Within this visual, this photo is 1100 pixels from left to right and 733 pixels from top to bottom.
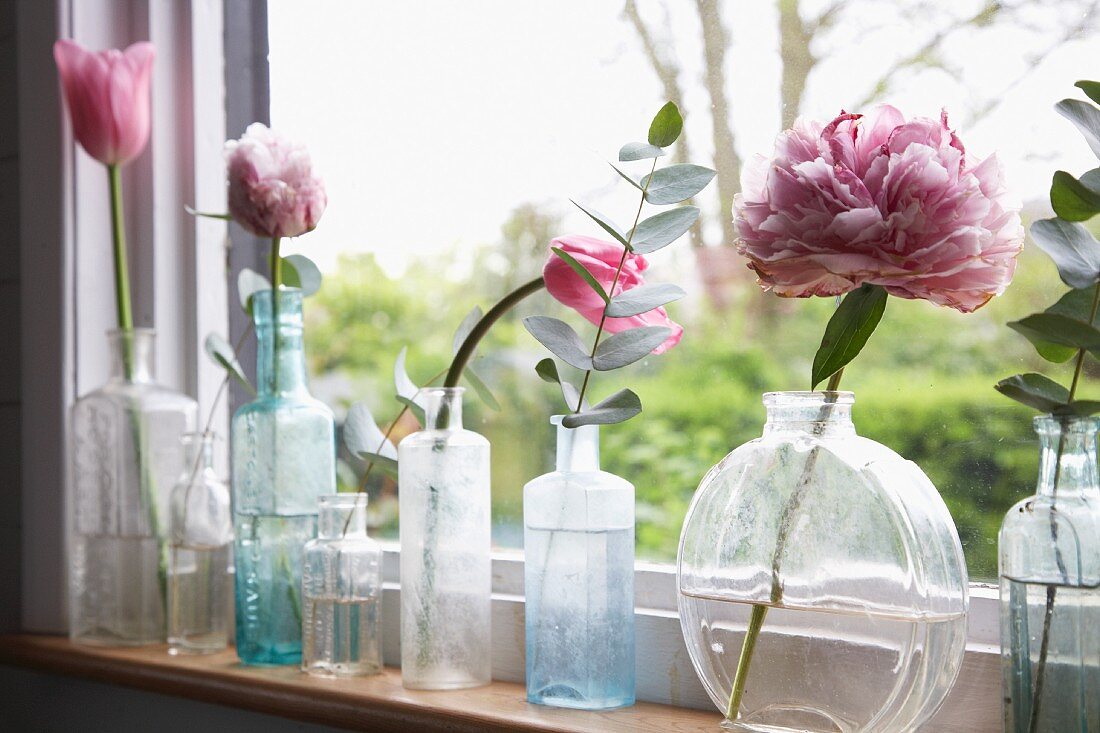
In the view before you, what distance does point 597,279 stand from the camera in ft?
2.74

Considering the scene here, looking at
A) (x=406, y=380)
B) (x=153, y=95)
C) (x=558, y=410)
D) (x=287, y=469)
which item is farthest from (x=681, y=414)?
(x=153, y=95)

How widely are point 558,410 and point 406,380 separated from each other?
5.9 inches

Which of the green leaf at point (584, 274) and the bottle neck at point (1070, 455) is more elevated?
the green leaf at point (584, 274)

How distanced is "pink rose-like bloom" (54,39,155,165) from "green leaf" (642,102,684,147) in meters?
0.64

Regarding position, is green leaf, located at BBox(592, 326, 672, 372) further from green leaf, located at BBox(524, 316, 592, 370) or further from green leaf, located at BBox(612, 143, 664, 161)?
green leaf, located at BBox(612, 143, 664, 161)

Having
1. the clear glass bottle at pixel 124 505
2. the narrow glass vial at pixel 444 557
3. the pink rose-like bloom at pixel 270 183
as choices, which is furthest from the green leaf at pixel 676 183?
the clear glass bottle at pixel 124 505

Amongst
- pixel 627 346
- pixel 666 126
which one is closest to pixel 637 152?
pixel 666 126

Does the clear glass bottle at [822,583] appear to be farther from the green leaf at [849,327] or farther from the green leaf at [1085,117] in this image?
the green leaf at [1085,117]

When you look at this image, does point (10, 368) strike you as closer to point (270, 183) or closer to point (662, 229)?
point (270, 183)

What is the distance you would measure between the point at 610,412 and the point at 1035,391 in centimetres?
30

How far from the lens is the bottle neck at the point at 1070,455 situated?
0.62m

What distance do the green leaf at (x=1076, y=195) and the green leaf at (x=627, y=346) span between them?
28 centimetres

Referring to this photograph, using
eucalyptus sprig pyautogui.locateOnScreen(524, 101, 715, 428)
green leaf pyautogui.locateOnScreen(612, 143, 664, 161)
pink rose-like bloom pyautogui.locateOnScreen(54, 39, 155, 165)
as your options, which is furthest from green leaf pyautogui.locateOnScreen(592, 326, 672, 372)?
pink rose-like bloom pyautogui.locateOnScreen(54, 39, 155, 165)

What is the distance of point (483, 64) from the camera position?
1.12 m
